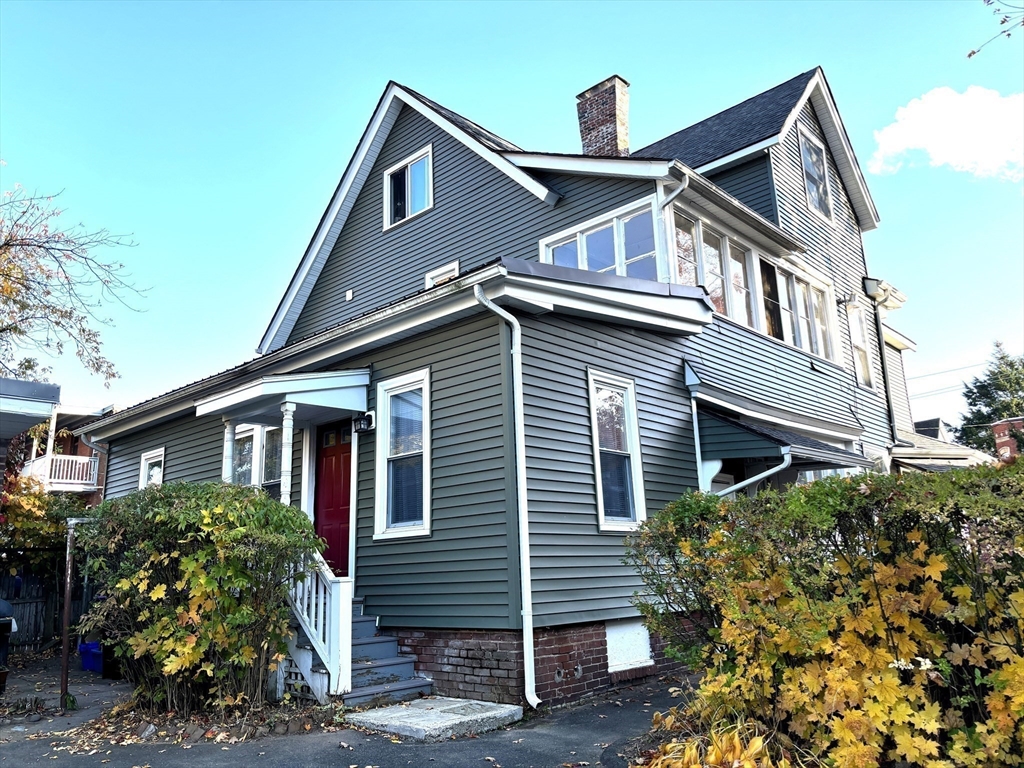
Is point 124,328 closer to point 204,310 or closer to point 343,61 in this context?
point 204,310

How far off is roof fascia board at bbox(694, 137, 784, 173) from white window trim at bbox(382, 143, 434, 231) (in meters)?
4.81

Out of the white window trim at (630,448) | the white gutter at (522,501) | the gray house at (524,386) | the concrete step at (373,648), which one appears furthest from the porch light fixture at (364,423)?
the white window trim at (630,448)

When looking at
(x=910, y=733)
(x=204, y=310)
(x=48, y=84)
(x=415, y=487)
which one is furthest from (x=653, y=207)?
(x=204, y=310)

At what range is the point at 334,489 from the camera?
933cm

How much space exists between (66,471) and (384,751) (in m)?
27.2

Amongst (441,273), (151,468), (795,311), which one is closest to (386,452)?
(441,273)

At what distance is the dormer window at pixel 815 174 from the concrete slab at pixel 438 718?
11.3m

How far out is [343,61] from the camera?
1532 cm

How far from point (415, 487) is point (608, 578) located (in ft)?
7.57

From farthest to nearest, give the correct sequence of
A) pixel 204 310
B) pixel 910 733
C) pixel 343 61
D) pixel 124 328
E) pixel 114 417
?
pixel 204 310
pixel 124 328
pixel 343 61
pixel 114 417
pixel 910 733

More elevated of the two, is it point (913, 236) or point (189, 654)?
point (913, 236)

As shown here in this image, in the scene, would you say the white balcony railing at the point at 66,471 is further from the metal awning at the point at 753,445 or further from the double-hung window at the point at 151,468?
the metal awning at the point at 753,445

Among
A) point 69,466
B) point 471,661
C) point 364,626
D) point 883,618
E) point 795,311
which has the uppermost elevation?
point 795,311

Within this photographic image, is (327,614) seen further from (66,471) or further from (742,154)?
(66,471)
